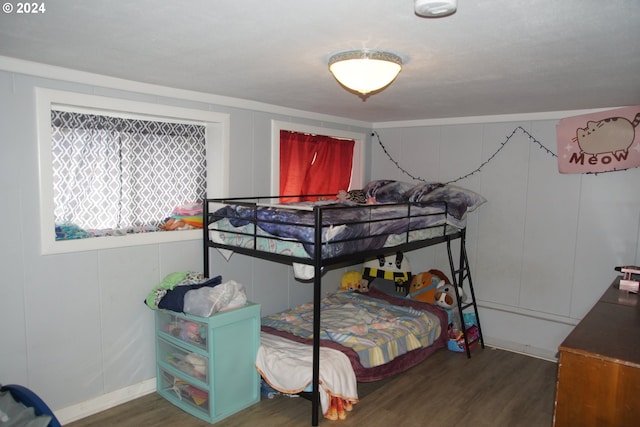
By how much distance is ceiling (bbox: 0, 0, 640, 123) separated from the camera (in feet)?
5.22

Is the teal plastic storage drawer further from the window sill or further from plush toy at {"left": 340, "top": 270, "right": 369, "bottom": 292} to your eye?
plush toy at {"left": 340, "top": 270, "right": 369, "bottom": 292}

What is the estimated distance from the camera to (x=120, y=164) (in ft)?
10.2

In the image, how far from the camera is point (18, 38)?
201cm

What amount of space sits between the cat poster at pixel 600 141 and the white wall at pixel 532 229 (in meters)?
0.08

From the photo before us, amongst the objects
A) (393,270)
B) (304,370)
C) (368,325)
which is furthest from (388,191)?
(304,370)

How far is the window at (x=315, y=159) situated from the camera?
156 inches

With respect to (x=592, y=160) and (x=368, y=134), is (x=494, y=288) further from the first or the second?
(x=368, y=134)

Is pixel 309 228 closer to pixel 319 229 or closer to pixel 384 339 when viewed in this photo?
pixel 319 229

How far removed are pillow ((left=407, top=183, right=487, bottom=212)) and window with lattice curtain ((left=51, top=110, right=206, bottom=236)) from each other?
6.51 ft

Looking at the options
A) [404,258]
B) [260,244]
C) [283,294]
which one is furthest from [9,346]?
[404,258]

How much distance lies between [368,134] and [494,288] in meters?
2.14

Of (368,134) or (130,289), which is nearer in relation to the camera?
(130,289)

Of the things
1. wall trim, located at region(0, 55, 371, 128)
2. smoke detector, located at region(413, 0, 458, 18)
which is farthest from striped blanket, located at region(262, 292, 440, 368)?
smoke detector, located at region(413, 0, 458, 18)
